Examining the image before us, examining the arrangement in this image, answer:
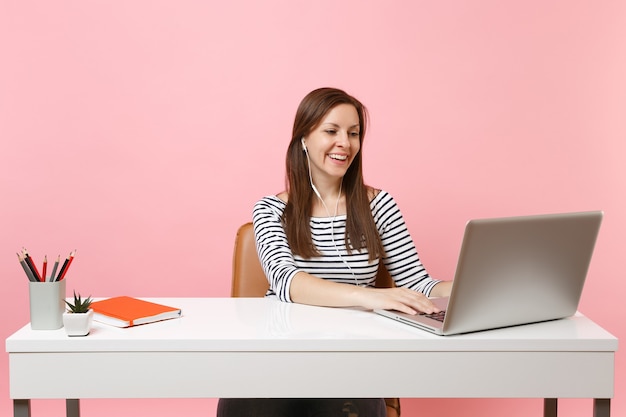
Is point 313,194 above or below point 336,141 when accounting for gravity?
below

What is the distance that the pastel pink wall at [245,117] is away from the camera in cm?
343

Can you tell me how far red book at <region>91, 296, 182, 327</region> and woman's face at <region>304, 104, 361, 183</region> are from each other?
72cm

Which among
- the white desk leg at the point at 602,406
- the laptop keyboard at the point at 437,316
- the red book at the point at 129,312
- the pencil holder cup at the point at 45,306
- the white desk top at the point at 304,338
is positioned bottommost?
the white desk leg at the point at 602,406

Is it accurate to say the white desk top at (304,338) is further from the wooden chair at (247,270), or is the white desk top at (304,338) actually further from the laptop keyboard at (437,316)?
the wooden chair at (247,270)

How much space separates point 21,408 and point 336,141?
3.83 ft

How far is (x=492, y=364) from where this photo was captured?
1.65 m

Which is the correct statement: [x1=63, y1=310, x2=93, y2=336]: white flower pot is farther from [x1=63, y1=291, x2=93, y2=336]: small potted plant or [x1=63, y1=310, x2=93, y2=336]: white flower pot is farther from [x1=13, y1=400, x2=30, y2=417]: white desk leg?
[x1=13, y1=400, x2=30, y2=417]: white desk leg

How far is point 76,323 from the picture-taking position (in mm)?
1661

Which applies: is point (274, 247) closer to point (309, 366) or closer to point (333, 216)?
point (333, 216)

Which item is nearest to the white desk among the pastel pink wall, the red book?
the red book

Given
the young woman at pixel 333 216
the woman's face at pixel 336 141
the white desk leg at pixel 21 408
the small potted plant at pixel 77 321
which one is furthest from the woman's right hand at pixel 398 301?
the white desk leg at pixel 21 408

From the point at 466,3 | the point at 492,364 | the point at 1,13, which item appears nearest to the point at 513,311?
the point at 492,364

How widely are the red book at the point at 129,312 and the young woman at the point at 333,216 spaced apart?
0.37 m

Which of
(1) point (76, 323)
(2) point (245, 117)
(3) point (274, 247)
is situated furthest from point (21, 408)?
(2) point (245, 117)
